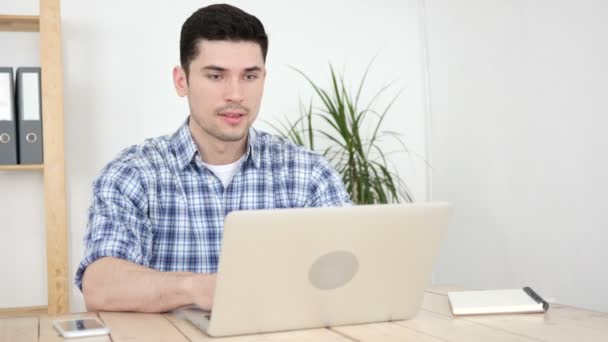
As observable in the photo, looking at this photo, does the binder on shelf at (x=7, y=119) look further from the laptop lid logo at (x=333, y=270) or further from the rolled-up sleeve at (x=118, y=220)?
the laptop lid logo at (x=333, y=270)

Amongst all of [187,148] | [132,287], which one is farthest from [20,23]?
[132,287]

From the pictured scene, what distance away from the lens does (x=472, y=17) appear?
3.73 m

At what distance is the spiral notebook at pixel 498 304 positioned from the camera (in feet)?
5.00

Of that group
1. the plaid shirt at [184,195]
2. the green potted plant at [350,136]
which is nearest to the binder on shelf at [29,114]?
the green potted plant at [350,136]

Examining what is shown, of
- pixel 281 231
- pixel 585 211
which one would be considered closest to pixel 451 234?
pixel 585 211

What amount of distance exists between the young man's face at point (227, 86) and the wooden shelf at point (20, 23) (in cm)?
131

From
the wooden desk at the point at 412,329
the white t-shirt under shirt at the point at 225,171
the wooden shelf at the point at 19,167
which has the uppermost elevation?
the wooden shelf at the point at 19,167

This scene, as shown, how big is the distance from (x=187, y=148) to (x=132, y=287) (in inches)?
25.3

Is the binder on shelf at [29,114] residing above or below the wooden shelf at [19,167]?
above

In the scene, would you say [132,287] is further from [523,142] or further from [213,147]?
[523,142]

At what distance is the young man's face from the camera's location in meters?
2.16

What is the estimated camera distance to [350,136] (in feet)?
11.7

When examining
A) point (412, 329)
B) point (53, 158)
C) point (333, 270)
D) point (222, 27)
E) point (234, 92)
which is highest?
point (222, 27)

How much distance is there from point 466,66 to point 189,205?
200 cm
